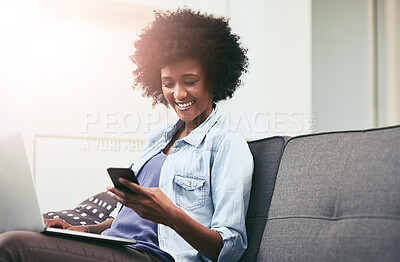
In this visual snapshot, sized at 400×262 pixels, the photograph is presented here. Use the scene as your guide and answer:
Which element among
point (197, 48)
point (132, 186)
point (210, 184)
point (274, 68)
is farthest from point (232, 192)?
point (274, 68)

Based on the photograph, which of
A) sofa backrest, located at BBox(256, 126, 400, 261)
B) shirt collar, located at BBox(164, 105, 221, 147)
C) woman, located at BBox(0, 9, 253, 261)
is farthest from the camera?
shirt collar, located at BBox(164, 105, 221, 147)

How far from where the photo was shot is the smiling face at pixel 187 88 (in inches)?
69.4

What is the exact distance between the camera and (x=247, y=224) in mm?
1602

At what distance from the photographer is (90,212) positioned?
2.18 meters

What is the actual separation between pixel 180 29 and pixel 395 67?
2.86 meters

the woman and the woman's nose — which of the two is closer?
the woman

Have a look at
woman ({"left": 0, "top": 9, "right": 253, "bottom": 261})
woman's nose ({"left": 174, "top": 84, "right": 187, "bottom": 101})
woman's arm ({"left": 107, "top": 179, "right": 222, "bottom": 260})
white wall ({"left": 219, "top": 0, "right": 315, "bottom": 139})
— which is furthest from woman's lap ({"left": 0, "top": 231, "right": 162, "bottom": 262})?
white wall ({"left": 219, "top": 0, "right": 315, "bottom": 139})

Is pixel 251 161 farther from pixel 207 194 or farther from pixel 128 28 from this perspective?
pixel 128 28

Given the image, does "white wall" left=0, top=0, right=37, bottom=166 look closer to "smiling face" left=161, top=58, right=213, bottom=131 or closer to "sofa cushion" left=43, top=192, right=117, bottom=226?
"sofa cushion" left=43, top=192, right=117, bottom=226

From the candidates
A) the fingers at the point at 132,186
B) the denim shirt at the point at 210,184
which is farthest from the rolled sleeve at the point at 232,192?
the fingers at the point at 132,186

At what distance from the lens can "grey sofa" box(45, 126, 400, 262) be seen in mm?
1167

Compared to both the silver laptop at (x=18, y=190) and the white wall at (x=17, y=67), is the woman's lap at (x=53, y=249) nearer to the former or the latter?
the silver laptop at (x=18, y=190)

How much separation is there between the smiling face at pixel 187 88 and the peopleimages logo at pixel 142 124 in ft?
5.04

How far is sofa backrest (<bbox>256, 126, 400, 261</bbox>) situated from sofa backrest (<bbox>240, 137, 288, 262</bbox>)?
0.03m
